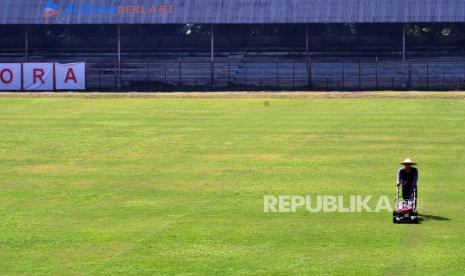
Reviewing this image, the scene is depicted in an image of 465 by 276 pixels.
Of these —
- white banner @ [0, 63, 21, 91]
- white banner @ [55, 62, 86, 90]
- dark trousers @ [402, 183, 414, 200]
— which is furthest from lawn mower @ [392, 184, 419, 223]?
white banner @ [0, 63, 21, 91]

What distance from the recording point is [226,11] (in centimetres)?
7425

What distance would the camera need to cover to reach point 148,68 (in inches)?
2977

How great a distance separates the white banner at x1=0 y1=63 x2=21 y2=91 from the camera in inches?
2783

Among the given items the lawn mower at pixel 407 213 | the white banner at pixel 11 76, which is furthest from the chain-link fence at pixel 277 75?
the lawn mower at pixel 407 213

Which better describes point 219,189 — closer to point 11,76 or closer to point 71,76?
point 71,76

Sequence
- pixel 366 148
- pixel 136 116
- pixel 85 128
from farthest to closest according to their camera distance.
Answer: pixel 136 116 → pixel 85 128 → pixel 366 148

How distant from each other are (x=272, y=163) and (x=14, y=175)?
25.9ft

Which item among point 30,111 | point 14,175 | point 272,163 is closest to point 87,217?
point 14,175

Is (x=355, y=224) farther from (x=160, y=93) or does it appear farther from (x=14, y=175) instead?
(x=160, y=93)

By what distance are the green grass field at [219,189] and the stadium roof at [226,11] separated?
67.2 feet

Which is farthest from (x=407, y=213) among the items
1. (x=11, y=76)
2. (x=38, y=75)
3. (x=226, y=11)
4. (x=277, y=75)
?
(x=226, y=11)

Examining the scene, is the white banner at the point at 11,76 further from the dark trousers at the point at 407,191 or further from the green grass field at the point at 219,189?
the dark trousers at the point at 407,191

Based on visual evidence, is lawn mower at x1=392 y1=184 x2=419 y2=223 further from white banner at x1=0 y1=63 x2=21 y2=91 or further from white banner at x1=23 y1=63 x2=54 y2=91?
white banner at x1=0 y1=63 x2=21 y2=91

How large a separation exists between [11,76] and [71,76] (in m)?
3.98
